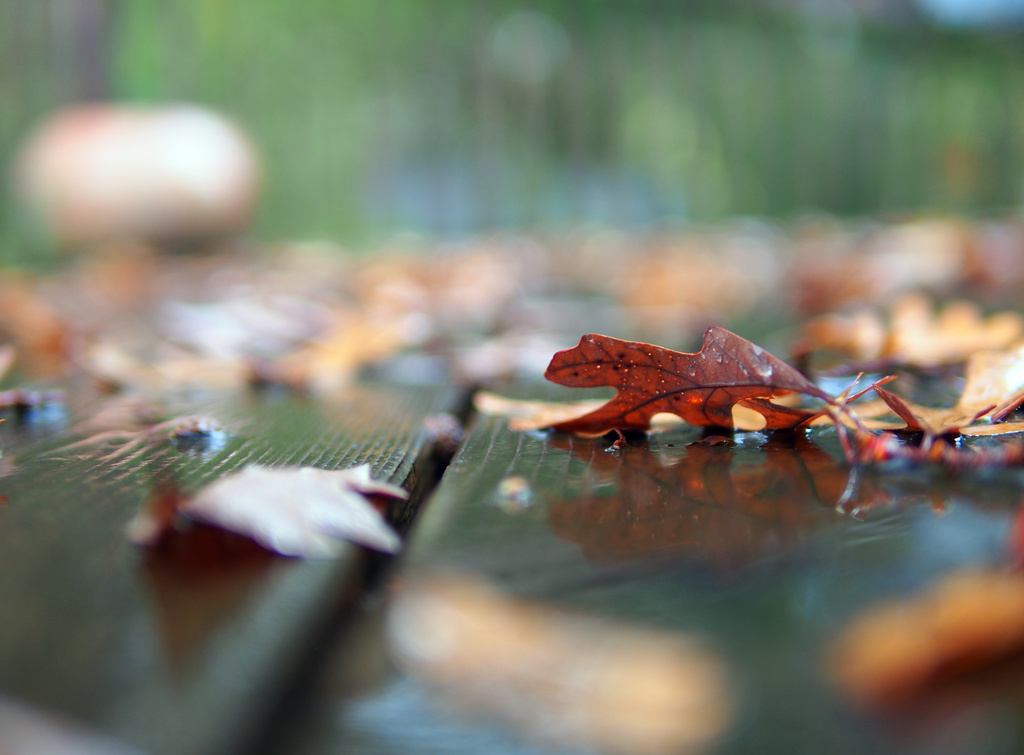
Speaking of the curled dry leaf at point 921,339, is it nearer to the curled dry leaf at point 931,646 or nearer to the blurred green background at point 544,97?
the curled dry leaf at point 931,646

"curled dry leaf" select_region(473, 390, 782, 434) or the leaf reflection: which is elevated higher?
the leaf reflection

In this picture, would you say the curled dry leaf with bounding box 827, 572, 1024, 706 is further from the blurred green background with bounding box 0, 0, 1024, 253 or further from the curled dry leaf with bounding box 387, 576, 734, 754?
the blurred green background with bounding box 0, 0, 1024, 253

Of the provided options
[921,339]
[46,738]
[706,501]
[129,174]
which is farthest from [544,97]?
[46,738]

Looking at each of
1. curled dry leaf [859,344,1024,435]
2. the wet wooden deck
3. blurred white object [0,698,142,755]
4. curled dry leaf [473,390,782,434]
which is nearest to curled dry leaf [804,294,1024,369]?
curled dry leaf [859,344,1024,435]

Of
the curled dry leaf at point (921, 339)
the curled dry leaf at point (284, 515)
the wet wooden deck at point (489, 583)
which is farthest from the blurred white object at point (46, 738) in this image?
the curled dry leaf at point (921, 339)

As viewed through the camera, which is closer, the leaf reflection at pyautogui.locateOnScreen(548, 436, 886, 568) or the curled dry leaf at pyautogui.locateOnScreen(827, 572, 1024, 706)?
the curled dry leaf at pyautogui.locateOnScreen(827, 572, 1024, 706)

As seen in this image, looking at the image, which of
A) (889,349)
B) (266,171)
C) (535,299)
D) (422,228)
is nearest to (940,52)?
(422,228)
